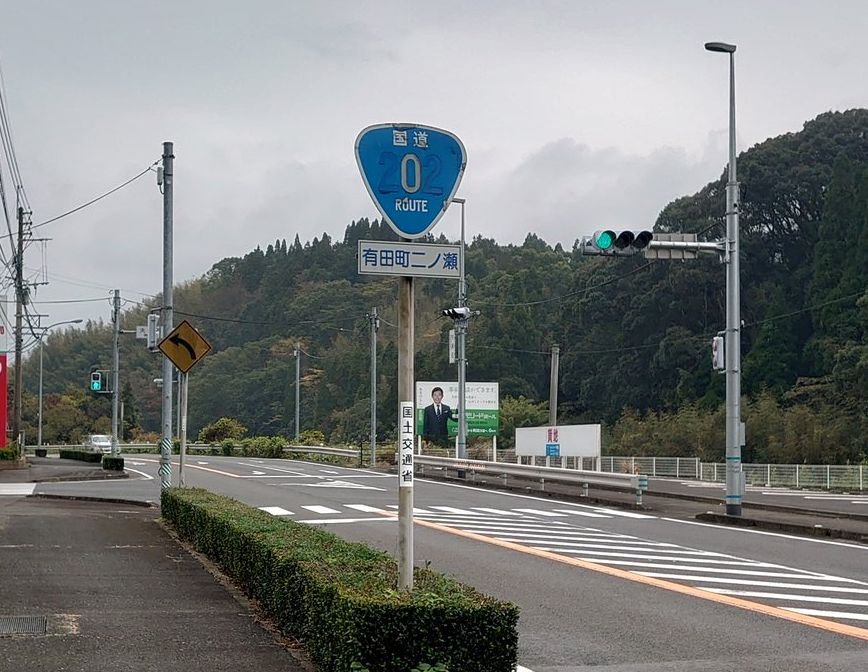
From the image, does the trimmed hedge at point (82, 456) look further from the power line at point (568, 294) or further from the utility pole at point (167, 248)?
the power line at point (568, 294)

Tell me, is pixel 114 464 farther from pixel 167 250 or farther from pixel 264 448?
pixel 264 448

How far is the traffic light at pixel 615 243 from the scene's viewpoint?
2114 cm

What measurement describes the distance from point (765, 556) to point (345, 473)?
3001cm

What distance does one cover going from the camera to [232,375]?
122m

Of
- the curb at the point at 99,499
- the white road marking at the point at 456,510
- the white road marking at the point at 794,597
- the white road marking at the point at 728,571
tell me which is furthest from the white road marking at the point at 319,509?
the white road marking at the point at 794,597

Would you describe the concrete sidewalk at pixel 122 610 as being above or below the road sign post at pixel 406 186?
below

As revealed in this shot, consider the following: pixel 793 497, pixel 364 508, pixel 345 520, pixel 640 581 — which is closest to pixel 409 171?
pixel 640 581

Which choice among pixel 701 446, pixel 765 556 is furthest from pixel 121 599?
pixel 701 446

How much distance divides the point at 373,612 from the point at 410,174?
8.69 ft

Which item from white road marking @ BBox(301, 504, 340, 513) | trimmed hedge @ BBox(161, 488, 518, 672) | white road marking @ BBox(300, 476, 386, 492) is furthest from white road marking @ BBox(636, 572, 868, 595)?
white road marking @ BBox(300, 476, 386, 492)

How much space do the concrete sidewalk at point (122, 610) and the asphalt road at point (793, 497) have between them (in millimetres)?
16547

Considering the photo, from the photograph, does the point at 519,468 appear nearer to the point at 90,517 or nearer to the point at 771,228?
the point at 90,517

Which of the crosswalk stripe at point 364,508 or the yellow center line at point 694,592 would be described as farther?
the crosswalk stripe at point 364,508

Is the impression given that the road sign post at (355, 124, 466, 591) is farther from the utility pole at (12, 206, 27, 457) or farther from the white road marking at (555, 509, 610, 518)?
the utility pole at (12, 206, 27, 457)
